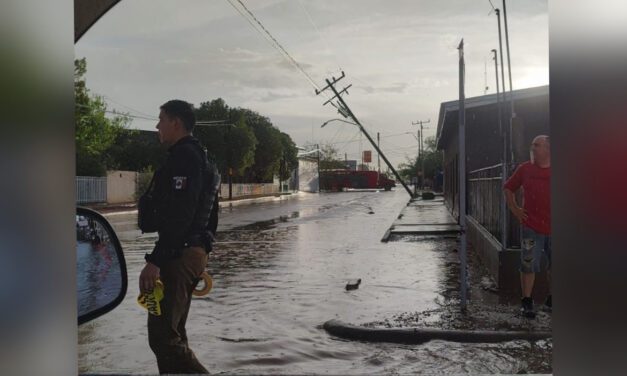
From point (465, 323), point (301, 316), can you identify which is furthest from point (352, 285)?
point (465, 323)

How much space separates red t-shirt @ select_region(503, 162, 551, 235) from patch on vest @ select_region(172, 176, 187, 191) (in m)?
2.97

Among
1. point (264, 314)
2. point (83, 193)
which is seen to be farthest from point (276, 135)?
point (83, 193)

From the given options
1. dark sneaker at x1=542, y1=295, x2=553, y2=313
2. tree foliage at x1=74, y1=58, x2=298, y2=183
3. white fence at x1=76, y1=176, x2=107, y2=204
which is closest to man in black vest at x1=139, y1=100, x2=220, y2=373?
tree foliage at x1=74, y1=58, x2=298, y2=183

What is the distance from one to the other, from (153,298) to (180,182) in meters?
0.69

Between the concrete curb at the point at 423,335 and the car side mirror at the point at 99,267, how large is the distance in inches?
108

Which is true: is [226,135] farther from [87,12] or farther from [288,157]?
[87,12]

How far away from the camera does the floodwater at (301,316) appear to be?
479 cm

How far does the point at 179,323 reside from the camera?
13.5 ft

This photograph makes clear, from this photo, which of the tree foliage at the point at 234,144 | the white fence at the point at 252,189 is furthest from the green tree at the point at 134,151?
the white fence at the point at 252,189

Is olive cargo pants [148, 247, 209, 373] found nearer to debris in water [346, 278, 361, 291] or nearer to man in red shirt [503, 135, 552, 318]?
man in red shirt [503, 135, 552, 318]

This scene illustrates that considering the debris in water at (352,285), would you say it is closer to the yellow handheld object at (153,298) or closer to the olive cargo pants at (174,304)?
the olive cargo pants at (174,304)

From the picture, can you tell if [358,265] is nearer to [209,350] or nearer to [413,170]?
[209,350]

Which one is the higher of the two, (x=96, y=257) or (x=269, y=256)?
(x=96, y=257)
